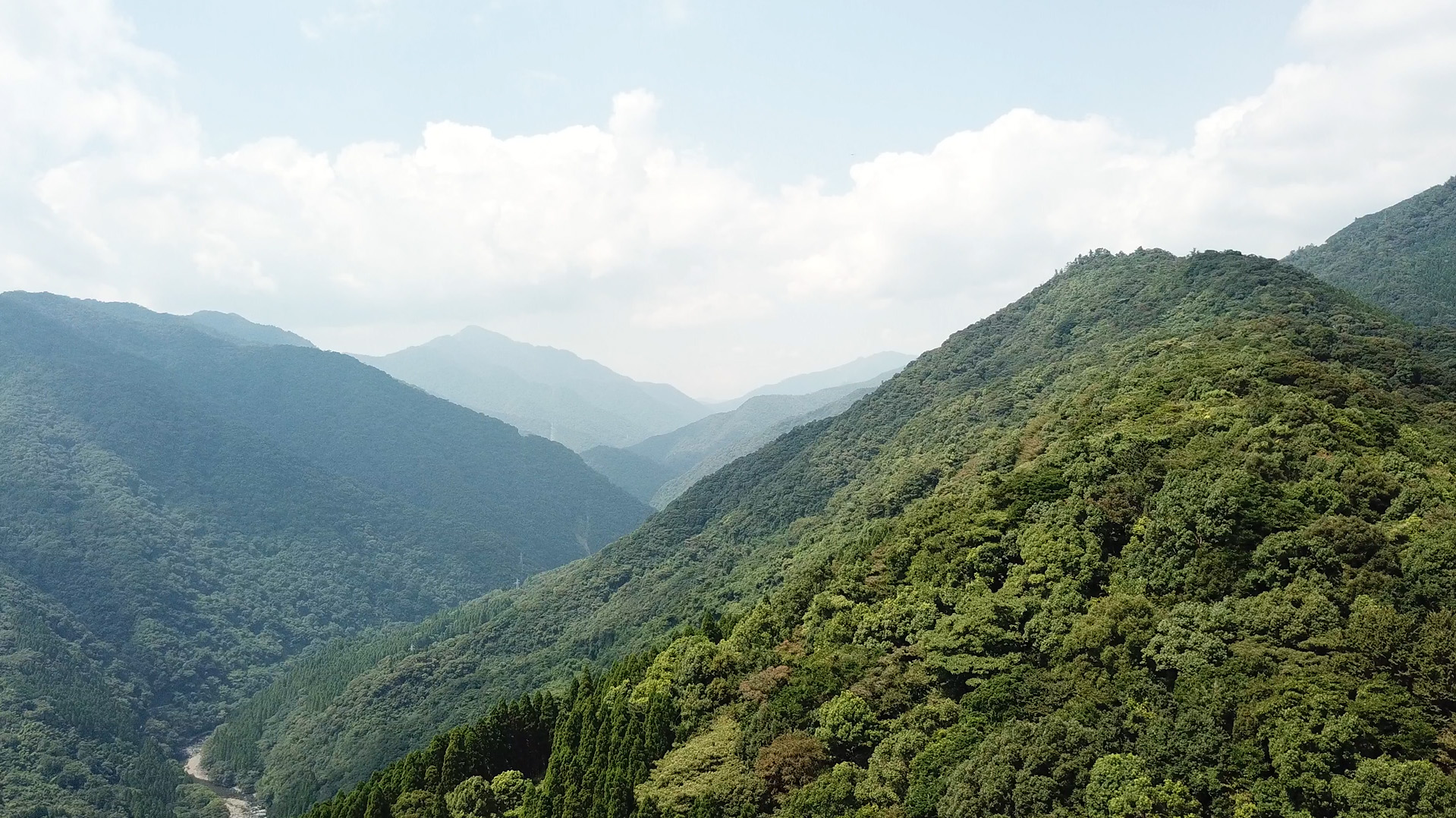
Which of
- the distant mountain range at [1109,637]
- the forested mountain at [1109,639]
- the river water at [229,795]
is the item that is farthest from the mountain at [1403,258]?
the river water at [229,795]

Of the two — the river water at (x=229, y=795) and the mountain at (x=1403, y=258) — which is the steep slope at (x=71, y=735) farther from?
Answer: the mountain at (x=1403, y=258)

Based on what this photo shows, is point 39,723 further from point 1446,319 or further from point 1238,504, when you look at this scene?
point 1446,319

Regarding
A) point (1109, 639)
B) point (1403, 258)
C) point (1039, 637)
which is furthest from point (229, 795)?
point (1403, 258)

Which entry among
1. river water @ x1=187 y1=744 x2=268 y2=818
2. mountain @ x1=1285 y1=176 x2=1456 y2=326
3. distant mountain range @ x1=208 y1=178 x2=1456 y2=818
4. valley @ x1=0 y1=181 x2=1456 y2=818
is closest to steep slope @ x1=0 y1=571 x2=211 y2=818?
valley @ x1=0 y1=181 x2=1456 y2=818

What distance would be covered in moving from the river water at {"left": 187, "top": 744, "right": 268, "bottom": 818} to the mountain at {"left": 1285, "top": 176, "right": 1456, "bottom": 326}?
150097 mm

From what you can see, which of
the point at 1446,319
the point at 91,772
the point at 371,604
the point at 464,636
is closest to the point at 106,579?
the point at 371,604

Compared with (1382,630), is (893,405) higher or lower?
higher

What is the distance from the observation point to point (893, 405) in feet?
360

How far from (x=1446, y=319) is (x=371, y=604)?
7732 inches

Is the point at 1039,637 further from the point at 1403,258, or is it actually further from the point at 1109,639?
the point at 1403,258

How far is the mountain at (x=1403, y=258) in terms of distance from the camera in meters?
108

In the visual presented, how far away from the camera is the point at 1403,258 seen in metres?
127

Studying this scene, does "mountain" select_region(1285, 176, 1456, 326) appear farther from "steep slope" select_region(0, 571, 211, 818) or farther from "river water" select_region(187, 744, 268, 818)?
"steep slope" select_region(0, 571, 211, 818)

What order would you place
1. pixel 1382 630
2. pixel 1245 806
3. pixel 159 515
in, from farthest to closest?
pixel 159 515
pixel 1382 630
pixel 1245 806
